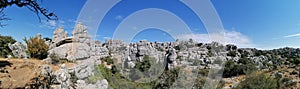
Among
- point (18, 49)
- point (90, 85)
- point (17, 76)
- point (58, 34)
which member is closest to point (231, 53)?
point (58, 34)

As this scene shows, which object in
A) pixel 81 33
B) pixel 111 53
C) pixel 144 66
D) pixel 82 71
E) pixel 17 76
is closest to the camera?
pixel 17 76

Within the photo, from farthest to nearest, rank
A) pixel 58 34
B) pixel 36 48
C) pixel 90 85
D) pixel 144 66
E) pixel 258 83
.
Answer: pixel 144 66 < pixel 58 34 < pixel 258 83 < pixel 36 48 < pixel 90 85

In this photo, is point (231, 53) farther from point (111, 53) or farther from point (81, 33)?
point (81, 33)

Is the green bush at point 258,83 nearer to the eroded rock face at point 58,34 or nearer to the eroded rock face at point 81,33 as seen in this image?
the eroded rock face at point 81,33

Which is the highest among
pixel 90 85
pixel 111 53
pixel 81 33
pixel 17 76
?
pixel 81 33

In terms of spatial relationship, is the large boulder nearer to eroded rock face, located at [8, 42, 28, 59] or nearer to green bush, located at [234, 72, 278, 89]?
eroded rock face, located at [8, 42, 28, 59]

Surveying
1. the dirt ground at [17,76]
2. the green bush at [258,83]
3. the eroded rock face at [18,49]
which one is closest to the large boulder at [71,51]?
the eroded rock face at [18,49]

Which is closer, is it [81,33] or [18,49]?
[18,49]

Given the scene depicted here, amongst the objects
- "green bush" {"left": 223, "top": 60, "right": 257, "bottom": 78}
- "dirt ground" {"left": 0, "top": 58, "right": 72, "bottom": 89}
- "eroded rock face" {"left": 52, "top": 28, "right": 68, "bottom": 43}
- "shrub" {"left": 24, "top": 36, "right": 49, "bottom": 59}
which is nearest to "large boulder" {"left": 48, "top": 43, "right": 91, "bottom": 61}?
"shrub" {"left": 24, "top": 36, "right": 49, "bottom": 59}

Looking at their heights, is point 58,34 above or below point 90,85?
above
